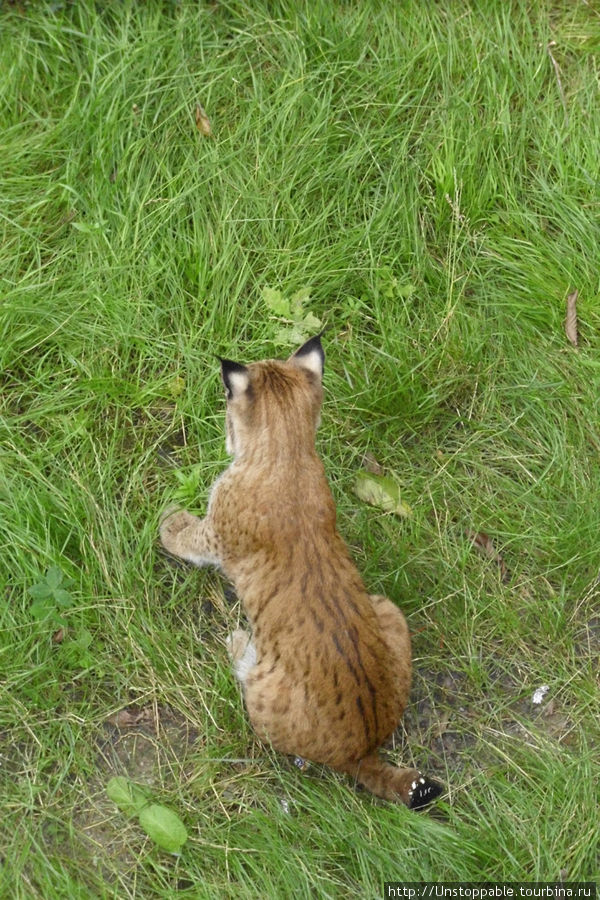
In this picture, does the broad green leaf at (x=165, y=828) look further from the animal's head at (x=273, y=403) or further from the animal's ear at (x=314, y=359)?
the animal's ear at (x=314, y=359)

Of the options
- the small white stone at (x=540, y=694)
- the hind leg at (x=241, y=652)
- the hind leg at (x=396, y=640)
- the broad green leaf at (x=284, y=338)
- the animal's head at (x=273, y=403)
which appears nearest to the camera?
the animal's head at (x=273, y=403)

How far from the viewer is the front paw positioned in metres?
4.54

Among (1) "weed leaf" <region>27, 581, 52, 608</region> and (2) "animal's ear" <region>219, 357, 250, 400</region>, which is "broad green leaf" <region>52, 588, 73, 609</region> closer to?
(1) "weed leaf" <region>27, 581, 52, 608</region>

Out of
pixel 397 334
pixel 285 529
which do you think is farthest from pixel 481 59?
pixel 285 529

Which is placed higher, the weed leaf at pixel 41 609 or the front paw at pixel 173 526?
the front paw at pixel 173 526

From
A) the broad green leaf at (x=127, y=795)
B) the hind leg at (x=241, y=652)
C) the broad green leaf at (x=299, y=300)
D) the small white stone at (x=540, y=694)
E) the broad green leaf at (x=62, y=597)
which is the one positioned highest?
the broad green leaf at (x=299, y=300)

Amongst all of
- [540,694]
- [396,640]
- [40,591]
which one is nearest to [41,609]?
[40,591]

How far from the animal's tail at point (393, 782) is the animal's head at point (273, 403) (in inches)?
54.1

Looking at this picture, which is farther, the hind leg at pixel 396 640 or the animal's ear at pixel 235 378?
the hind leg at pixel 396 640

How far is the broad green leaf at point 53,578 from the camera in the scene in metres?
4.30

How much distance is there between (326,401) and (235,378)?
3.56 ft

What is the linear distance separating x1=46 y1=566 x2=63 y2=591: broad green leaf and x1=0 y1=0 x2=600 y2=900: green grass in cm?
10

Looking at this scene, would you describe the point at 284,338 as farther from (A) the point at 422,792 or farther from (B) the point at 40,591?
(A) the point at 422,792

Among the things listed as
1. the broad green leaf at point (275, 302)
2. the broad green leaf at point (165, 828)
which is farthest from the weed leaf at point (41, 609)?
the broad green leaf at point (275, 302)
